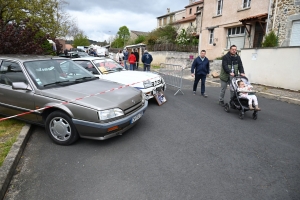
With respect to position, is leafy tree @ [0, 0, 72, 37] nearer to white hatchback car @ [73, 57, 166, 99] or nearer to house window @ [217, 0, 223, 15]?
white hatchback car @ [73, 57, 166, 99]

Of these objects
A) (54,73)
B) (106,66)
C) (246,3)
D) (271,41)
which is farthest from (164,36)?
(54,73)

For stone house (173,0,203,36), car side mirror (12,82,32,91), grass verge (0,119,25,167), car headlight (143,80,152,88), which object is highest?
stone house (173,0,203,36)

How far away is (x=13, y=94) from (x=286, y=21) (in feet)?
49.2

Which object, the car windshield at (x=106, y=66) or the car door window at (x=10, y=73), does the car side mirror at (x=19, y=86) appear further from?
the car windshield at (x=106, y=66)

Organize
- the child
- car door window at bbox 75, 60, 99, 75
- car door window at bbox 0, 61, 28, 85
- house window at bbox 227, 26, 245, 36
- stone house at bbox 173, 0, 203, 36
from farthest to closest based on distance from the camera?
stone house at bbox 173, 0, 203, 36, house window at bbox 227, 26, 245, 36, car door window at bbox 75, 60, 99, 75, the child, car door window at bbox 0, 61, 28, 85

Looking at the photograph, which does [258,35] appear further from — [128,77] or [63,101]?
[63,101]

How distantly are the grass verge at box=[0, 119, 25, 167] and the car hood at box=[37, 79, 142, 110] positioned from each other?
1.09 m

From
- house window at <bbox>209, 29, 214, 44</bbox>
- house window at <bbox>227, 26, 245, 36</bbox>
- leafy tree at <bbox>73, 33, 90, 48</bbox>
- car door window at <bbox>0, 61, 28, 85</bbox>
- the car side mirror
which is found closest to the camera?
the car side mirror

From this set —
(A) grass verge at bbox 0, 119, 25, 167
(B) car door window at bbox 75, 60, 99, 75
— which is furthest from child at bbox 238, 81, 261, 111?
(A) grass verge at bbox 0, 119, 25, 167

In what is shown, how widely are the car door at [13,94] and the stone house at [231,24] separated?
15.6 meters

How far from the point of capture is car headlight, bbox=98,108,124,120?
3.58m

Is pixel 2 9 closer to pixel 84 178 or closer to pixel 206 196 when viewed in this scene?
pixel 84 178

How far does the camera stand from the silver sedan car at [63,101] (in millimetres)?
3650

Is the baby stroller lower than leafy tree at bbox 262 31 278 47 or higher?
lower
